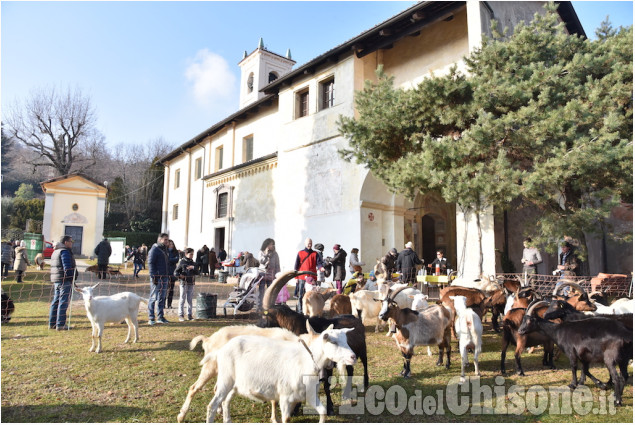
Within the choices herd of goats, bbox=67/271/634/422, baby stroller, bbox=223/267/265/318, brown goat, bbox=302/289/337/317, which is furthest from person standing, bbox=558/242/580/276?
baby stroller, bbox=223/267/265/318

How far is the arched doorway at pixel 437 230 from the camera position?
738 inches

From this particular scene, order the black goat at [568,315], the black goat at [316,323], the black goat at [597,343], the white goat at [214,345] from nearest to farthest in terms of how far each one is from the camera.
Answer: the white goat at [214,345] < the black goat at [597,343] < the black goat at [316,323] < the black goat at [568,315]

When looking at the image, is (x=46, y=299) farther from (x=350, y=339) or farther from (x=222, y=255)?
(x=350, y=339)

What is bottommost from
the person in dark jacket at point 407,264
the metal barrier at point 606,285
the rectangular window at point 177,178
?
the metal barrier at point 606,285

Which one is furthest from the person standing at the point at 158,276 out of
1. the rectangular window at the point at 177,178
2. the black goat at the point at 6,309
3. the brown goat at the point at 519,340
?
the rectangular window at the point at 177,178

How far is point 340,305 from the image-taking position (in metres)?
8.49

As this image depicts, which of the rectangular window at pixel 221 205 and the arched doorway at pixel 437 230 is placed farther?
the rectangular window at pixel 221 205

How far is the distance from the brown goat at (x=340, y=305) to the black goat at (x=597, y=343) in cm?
420

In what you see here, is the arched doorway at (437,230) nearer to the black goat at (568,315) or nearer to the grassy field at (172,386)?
the grassy field at (172,386)

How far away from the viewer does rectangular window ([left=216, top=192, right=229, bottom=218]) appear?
25.3 m

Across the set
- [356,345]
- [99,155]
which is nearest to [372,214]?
[356,345]

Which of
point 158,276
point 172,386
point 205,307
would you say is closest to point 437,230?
point 205,307

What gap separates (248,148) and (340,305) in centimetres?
1858

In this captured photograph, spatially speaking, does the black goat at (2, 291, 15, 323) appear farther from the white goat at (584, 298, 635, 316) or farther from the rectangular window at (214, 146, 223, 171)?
the rectangular window at (214, 146, 223, 171)
